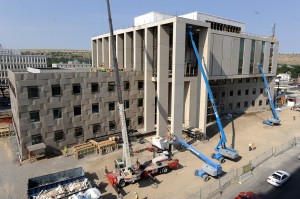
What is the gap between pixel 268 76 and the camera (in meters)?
63.1

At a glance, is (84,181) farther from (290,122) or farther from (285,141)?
(290,122)

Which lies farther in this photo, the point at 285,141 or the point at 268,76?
the point at 268,76

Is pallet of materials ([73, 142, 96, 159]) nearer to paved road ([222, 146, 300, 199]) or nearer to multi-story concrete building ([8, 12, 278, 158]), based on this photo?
multi-story concrete building ([8, 12, 278, 158])

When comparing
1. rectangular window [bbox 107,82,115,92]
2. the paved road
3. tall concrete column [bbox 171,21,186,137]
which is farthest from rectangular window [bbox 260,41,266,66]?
rectangular window [bbox 107,82,115,92]

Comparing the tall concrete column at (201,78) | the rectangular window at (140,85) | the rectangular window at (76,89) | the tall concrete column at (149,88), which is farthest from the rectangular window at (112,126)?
the tall concrete column at (201,78)

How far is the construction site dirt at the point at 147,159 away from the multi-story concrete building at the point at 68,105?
3.50 metres

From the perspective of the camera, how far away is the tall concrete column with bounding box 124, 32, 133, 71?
45.4m

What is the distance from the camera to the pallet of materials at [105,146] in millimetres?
33875

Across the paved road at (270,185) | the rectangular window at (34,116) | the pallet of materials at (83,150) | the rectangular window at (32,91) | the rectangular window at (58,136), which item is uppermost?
the rectangular window at (32,91)

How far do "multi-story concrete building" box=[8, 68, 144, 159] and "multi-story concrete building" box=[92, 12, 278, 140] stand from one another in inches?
156

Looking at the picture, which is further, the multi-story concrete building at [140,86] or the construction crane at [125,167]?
the multi-story concrete building at [140,86]

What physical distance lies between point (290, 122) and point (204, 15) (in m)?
33.6

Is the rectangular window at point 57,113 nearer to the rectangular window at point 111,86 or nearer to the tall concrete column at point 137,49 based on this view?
the rectangular window at point 111,86

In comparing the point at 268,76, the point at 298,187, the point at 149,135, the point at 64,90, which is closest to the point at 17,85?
the point at 64,90
